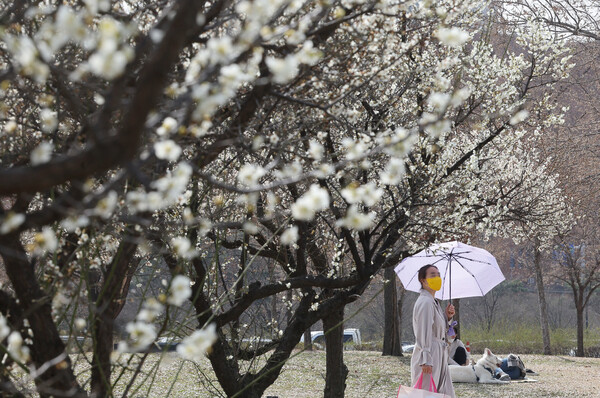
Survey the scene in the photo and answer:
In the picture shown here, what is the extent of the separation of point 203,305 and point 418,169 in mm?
2365

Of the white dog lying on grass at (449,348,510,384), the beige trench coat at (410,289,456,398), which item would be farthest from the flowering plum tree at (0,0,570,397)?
the white dog lying on grass at (449,348,510,384)

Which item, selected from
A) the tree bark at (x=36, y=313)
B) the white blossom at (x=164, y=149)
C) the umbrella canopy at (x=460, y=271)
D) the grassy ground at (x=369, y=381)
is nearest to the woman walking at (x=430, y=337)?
the umbrella canopy at (x=460, y=271)

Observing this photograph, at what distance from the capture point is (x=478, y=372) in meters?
13.0

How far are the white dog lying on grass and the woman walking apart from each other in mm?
5781

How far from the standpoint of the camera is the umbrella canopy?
915 cm

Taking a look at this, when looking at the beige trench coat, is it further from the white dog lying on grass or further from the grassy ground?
the white dog lying on grass

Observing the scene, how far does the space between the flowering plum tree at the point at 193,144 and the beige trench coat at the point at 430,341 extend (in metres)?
0.57

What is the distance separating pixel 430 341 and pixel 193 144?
13.6 ft

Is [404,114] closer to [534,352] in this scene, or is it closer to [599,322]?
[534,352]

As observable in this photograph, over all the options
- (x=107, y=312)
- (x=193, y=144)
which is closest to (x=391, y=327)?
(x=107, y=312)

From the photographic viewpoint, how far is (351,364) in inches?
612

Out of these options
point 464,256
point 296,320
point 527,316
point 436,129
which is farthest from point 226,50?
point 527,316

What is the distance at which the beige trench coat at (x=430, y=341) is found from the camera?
22.6 ft

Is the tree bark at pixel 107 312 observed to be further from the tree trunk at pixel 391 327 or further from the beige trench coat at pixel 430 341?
the tree trunk at pixel 391 327
